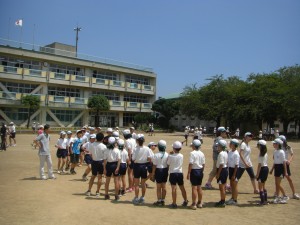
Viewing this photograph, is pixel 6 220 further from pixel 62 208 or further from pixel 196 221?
pixel 196 221

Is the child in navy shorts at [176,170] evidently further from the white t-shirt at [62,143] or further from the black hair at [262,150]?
the white t-shirt at [62,143]

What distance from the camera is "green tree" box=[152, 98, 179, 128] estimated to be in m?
57.1

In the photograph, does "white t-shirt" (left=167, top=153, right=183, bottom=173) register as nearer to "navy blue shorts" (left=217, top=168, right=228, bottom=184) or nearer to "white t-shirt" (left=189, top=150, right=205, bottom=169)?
"white t-shirt" (left=189, top=150, right=205, bottom=169)

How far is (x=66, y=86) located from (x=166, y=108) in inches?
709

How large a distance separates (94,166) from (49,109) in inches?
1563

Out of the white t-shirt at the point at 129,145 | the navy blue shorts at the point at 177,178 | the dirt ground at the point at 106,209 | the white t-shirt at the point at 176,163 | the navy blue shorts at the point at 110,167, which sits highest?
the white t-shirt at the point at 129,145

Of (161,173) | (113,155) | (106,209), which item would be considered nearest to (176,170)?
(161,173)

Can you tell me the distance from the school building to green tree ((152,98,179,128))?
234 centimetres

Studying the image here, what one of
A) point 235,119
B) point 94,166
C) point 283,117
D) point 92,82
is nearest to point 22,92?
point 92,82

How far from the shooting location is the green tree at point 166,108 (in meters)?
57.1

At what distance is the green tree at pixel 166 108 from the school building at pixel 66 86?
7.68 feet

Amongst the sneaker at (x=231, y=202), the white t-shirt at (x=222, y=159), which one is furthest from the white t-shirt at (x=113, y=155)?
the sneaker at (x=231, y=202)

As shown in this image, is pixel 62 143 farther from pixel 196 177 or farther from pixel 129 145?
pixel 196 177

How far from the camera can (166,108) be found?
57031 millimetres
